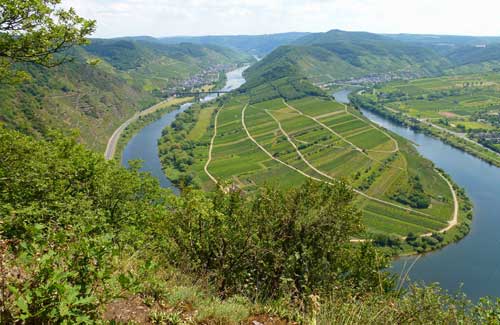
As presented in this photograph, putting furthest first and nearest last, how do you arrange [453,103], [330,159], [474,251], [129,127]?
[453,103], [129,127], [330,159], [474,251]

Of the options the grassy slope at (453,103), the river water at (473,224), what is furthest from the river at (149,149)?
the grassy slope at (453,103)

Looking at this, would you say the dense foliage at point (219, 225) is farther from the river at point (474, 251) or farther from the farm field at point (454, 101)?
the farm field at point (454, 101)

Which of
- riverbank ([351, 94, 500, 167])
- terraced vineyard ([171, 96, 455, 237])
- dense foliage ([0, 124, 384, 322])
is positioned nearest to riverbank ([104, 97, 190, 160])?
terraced vineyard ([171, 96, 455, 237])

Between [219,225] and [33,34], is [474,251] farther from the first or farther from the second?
[33,34]

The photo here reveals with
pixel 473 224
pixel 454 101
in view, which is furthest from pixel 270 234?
pixel 454 101

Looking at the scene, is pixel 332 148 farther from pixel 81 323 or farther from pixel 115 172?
pixel 81 323

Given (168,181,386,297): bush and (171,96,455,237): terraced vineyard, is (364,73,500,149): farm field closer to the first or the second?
(171,96,455,237): terraced vineyard
